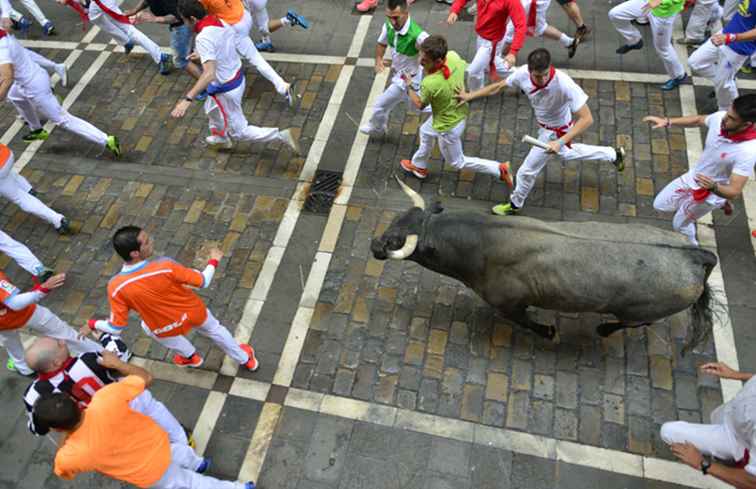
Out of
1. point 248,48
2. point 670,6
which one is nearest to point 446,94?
point 248,48

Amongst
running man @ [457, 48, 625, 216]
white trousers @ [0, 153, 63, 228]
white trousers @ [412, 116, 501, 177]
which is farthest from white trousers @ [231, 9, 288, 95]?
white trousers @ [0, 153, 63, 228]

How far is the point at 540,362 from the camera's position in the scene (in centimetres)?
614

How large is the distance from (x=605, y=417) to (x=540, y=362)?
89cm

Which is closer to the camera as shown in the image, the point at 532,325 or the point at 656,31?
the point at 532,325

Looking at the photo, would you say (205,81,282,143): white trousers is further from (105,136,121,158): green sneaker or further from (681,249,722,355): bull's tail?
(681,249,722,355): bull's tail

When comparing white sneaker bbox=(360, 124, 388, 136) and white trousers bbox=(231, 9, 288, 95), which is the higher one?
white trousers bbox=(231, 9, 288, 95)

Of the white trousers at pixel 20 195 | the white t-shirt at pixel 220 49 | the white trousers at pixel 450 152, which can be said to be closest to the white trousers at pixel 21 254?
the white trousers at pixel 20 195

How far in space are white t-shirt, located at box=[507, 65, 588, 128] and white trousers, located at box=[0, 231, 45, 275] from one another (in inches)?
274

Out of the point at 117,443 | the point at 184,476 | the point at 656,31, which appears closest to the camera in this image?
the point at 117,443

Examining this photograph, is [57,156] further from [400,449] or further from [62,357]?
[400,449]

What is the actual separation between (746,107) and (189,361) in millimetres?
6768

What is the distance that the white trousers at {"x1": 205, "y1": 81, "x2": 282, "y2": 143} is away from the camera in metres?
7.97

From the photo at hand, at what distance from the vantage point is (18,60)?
786 cm

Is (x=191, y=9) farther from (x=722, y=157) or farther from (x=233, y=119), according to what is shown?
(x=722, y=157)
